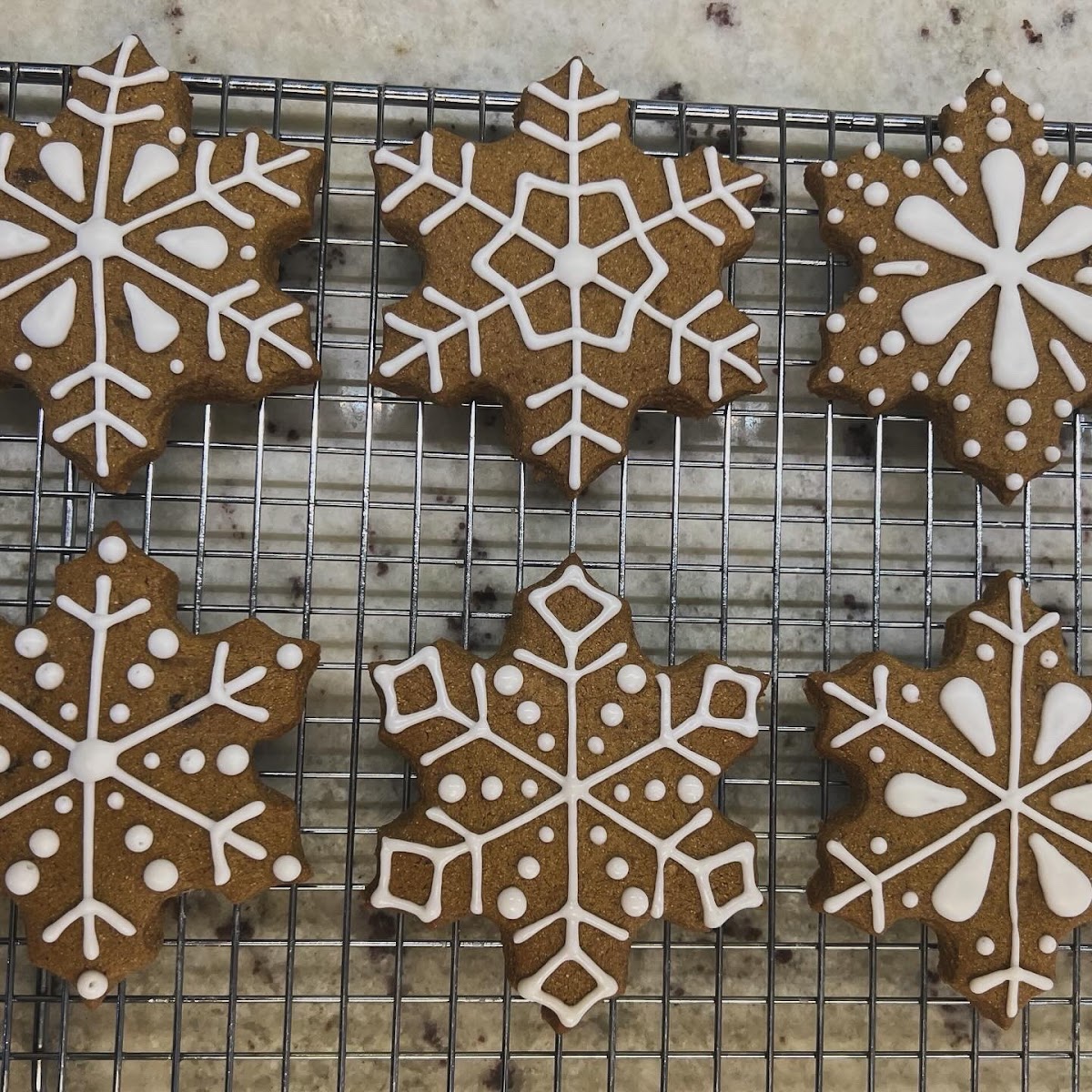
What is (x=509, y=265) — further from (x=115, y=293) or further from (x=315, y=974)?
(x=315, y=974)

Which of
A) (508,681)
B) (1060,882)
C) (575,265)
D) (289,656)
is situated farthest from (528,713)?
(1060,882)

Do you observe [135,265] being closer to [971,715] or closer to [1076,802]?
[971,715]

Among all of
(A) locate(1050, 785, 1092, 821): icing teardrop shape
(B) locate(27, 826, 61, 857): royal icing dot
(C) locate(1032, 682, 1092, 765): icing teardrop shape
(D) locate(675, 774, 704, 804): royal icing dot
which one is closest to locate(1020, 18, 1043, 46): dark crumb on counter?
(C) locate(1032, 682, 1092, 765): icing teardrop shape

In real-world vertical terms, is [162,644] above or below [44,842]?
above

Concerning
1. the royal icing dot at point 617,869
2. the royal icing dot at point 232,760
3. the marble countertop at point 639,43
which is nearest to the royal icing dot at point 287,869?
the royal icing dot at point 232,760

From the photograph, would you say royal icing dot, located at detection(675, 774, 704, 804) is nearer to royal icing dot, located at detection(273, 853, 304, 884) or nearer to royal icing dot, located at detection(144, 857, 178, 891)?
royal icing dot, located at detection(273, 853, 304, 884)

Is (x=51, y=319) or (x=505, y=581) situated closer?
(x=51, y=319)
